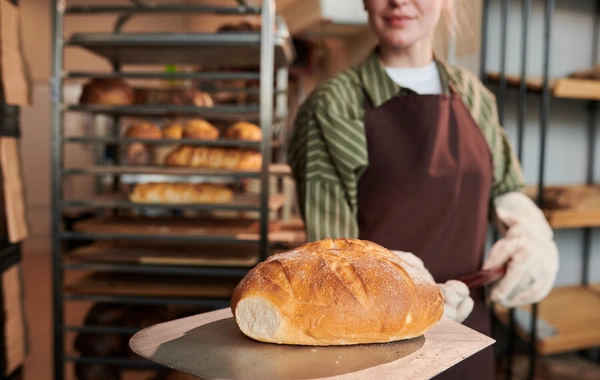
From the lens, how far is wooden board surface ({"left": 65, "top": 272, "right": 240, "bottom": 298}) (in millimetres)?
2219

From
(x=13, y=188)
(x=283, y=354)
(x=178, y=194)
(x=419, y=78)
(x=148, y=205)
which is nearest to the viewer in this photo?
(x=283, y=354)

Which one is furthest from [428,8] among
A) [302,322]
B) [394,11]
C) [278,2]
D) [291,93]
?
[291,93]

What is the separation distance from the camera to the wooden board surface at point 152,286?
2.22 m

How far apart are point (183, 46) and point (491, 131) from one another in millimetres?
1220

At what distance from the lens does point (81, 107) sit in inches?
84.0

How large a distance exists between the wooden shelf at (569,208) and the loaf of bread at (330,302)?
5.34 feet

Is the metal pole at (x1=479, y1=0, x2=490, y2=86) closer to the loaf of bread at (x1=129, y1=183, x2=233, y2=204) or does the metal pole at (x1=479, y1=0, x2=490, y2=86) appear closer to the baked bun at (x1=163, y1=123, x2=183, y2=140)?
the loaf of bread at (x1=129, y1=183, x2=233, y2=204)

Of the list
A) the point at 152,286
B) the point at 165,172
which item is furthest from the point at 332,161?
the point at 152,286

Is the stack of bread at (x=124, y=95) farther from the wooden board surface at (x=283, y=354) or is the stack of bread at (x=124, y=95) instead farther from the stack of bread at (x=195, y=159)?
the wooden board surface at (x=283, y=354)

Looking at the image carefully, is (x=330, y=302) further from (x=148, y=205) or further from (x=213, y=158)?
(x=213, y=158)

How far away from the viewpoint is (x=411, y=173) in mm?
1217

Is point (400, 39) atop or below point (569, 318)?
atop

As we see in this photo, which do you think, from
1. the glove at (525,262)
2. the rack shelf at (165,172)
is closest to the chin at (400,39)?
the glove at (525,262)

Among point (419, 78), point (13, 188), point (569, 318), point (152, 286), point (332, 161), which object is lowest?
point (569, 318)
